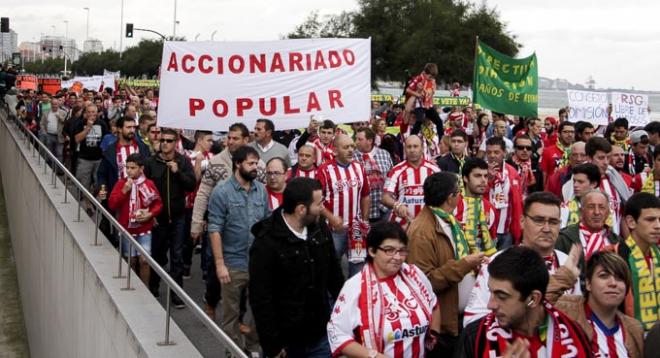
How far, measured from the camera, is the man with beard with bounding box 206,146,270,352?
764 centimetres

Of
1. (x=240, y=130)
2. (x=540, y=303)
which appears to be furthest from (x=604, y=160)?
(x=540, y=303)

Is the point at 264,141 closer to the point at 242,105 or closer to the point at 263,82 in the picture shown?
the point at 242,105

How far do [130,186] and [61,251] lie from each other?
5.15ft

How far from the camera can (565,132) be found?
40.9 ft

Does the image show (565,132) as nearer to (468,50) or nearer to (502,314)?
(502,314)

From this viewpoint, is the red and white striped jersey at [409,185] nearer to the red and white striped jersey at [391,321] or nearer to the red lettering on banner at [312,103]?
the red lettering on banner at [312,103]

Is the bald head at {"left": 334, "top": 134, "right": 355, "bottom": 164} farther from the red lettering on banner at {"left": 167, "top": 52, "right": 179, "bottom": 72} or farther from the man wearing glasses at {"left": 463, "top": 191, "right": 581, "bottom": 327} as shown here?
the man wearing glasses at {"left": 463, "top": 191, "right": 581, "bottom": 327}

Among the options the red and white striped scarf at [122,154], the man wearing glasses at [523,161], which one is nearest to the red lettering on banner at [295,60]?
the red and white striped scarf at [122,154]

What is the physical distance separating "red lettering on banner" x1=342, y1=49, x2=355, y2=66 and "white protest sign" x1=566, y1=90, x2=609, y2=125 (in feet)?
33.4

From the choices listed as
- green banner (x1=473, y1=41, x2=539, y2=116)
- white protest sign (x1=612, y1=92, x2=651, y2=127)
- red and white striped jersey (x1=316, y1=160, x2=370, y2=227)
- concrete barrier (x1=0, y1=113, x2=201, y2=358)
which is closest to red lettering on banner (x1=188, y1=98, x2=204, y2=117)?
concrete barrier (x1=0, y1=113, x2=201, y2=358)

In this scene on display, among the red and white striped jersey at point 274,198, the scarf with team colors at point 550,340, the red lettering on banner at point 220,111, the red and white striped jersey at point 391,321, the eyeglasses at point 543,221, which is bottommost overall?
the red and white striped jersey at point 391,321

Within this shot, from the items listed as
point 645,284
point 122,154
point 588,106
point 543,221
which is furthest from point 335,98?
point 588,106

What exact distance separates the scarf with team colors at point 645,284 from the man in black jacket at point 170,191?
501 centimetres

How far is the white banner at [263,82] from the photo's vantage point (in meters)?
10.3
